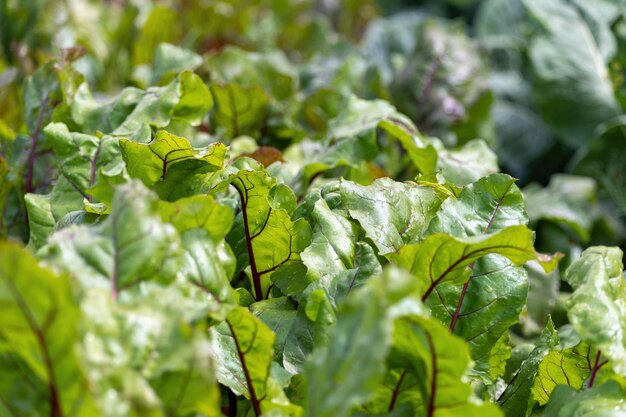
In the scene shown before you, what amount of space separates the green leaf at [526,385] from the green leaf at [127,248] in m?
0.51

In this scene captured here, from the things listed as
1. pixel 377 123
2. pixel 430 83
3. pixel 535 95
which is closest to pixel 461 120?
pixel 430 83

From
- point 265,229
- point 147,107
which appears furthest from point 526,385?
point 147,107

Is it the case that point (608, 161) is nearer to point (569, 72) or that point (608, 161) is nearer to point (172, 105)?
point (569, 72)

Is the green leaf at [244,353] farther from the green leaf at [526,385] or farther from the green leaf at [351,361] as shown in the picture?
the green leaf at [526,385]

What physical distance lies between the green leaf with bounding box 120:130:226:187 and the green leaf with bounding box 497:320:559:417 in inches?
19.7

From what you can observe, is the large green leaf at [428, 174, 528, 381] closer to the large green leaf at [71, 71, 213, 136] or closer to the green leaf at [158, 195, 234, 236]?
the green leaf at [158, 195, 234, 236]

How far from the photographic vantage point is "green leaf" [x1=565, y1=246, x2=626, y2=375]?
772 mm

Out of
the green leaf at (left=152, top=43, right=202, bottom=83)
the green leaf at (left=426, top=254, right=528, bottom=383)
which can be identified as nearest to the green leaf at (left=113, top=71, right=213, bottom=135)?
the green leaf at (left=152, top=43, right=202, bottom=83)

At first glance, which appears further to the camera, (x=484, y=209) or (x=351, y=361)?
(x=484, y=209)

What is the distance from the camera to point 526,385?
95 cm

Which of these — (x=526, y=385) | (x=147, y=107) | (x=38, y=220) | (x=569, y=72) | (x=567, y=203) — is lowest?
(x=567, y=203)

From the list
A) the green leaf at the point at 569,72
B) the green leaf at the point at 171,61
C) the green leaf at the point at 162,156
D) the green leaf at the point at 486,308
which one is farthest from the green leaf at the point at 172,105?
the green leaf at the point at 569,72

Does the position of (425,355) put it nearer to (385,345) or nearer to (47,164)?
(385,345)

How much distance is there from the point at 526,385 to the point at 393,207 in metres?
0.30
